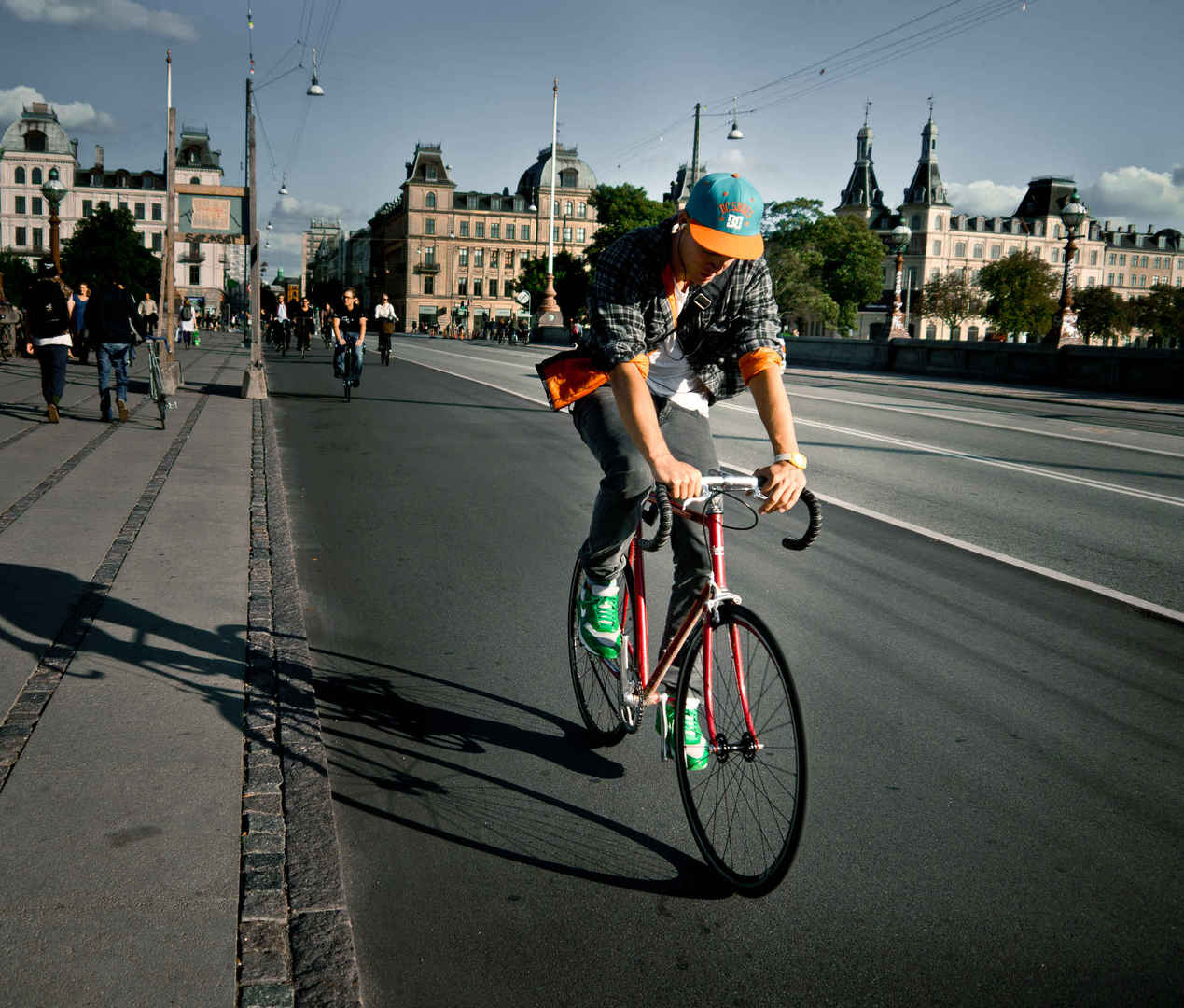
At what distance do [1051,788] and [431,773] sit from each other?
2090 mm

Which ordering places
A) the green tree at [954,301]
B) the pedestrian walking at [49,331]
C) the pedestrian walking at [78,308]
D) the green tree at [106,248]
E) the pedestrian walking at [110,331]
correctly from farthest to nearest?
the green tree at [954,301], the green tree at [106,248], the pedestrian walking at [78,308], the pedestrian walking at [110,331], the pedestrian walking at [49,331]

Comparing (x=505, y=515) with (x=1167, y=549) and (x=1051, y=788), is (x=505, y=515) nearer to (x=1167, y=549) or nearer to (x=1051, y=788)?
(x=1167, y=549)

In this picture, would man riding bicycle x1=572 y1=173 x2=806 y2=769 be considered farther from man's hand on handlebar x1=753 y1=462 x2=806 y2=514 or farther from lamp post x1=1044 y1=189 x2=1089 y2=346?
lamp post x1=1044 y1=189 x2=1089 y2=346

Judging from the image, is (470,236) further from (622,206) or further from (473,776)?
(473,776)

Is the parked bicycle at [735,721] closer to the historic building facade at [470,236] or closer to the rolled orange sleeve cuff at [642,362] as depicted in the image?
the rolled orange sleeve cuff at [642,362]

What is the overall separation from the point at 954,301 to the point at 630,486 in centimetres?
10005

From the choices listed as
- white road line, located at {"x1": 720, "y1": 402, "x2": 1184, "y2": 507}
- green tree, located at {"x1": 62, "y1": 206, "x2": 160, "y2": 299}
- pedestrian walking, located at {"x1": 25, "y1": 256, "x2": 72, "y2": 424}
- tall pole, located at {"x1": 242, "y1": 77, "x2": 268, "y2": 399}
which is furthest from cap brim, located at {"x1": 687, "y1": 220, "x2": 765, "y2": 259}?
green tree, located at {"x1": 62, "y1": 206, "x2": 160, "y2": 299}

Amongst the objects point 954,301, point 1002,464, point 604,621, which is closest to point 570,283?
point 954,301

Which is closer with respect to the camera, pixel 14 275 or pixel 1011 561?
pixel 1011 561

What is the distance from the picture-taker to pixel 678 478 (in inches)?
109

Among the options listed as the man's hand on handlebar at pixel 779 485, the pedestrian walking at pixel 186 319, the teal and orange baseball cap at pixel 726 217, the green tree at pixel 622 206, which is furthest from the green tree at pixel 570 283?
the man's hand on handlebar at pixel 779 485

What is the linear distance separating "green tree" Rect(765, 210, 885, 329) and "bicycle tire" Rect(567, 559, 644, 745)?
82.7 meters

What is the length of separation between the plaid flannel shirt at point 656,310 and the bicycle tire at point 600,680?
915mm

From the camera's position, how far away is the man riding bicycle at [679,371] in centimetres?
289
